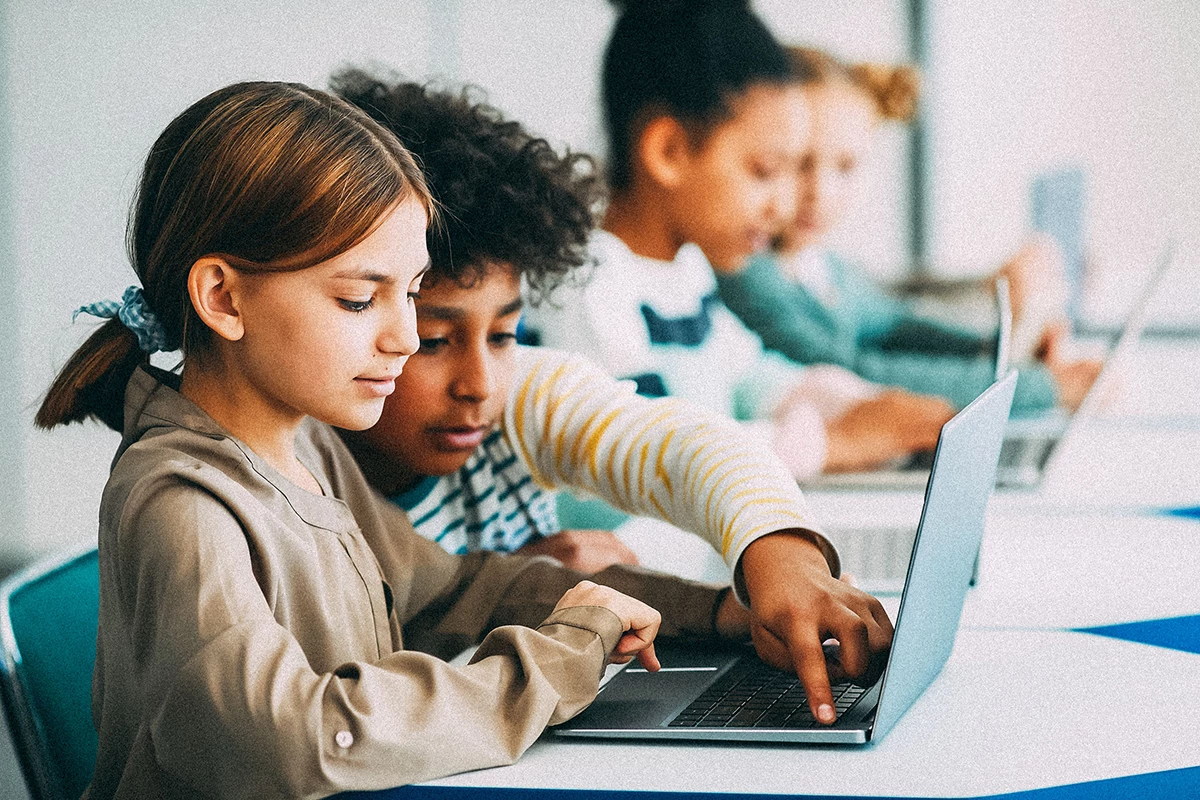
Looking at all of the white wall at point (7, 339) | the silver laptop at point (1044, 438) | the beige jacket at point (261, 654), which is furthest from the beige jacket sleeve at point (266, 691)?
the white wall at point (7, 339)

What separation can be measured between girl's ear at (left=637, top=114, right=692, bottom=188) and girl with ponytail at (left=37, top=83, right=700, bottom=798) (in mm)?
1265

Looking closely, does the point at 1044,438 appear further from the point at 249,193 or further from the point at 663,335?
the point at 249,193

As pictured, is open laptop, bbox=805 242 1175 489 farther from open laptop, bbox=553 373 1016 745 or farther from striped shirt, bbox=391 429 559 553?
open laptop, bbox=553 373 1016 745

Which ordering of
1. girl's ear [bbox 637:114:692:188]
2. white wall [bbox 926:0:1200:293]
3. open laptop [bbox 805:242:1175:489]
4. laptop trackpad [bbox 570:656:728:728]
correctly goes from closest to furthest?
laptop trackpad [bbox 570:656:728:728]
open laptop [bbox 805:242:1175:489]
girl's ear [bbox 637:114:692:188]
white wall [bbox 926:0:1200:293]

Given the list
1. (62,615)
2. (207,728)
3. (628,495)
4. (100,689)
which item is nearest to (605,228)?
(628,495)

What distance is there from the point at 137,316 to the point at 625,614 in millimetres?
321

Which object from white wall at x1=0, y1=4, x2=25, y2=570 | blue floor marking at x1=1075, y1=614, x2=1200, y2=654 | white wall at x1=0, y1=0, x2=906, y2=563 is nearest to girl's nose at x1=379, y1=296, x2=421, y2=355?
blue floor marking at x1=1075, y1=614, x2=1200, y2=654

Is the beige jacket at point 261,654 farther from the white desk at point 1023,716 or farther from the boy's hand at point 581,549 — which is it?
the boy's hand at point 581,549

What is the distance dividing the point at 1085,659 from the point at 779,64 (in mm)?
1846

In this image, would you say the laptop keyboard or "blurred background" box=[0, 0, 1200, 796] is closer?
the laptop keyboard

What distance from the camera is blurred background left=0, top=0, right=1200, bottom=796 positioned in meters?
2.20

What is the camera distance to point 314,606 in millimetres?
670

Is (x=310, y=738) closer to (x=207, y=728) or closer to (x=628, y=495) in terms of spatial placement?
(x=207, y=728)

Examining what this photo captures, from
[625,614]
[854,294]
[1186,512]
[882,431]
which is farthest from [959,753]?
[854,294]
